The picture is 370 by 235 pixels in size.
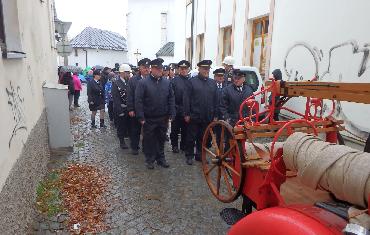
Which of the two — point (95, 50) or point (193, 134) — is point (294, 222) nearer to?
point (193, 134)

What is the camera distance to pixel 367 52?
5770mm

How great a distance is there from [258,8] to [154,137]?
6197 mm

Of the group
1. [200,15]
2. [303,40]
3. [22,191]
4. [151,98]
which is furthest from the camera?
[200,15]

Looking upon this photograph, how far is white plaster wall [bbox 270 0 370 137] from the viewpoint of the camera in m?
5.95

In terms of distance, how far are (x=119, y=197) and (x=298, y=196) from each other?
9.42ft

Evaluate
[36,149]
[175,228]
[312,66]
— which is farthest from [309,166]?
[312,66]

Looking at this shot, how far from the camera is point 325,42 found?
23.0 ft

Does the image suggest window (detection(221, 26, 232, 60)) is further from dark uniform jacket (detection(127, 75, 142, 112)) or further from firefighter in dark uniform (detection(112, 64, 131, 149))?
dark uniform jacket (detection(127, 75, 142, 112))

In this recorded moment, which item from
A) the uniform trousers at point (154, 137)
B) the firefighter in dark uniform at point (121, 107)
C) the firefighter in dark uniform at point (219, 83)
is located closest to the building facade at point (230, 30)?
the firefighter in dark uniform at point (219, 83)

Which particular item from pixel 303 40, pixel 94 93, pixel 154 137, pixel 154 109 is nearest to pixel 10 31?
pixel 154 109

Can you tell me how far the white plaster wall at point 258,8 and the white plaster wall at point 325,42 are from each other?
0.59 meters

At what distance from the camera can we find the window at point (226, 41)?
13.5 m

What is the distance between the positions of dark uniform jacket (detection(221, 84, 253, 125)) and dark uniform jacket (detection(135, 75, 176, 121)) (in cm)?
116

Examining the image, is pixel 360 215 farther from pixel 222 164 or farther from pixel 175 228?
pixel 175 228
